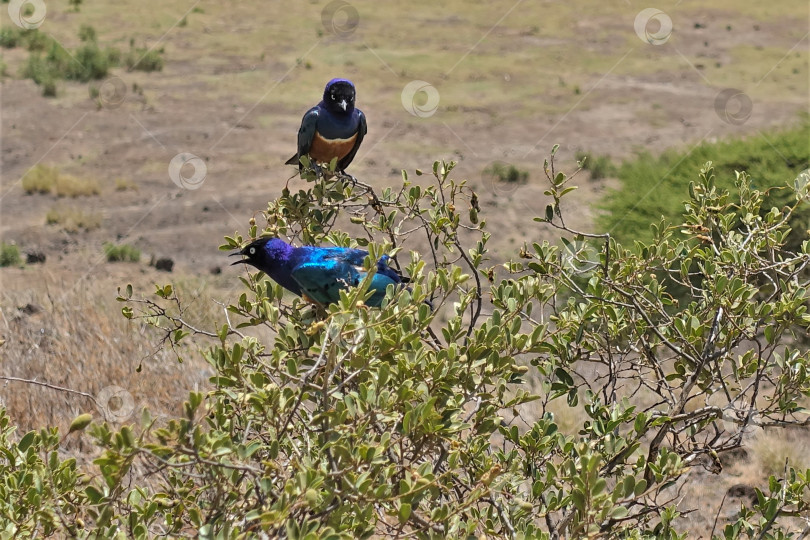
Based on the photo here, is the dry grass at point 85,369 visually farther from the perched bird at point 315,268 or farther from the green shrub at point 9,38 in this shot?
the green shrub at point 9,38

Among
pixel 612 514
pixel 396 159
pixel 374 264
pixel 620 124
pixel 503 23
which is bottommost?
pixel 612 514

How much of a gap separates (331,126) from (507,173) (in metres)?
10.9

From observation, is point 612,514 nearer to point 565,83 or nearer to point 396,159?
point 396,159

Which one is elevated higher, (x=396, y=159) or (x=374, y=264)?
(x=396, y=159)

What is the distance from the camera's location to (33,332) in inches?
242

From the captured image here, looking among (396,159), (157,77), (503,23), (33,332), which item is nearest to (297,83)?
(157,77)

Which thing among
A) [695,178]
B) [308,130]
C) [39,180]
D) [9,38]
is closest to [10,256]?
[39,180]

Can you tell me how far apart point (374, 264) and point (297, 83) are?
18.3 m

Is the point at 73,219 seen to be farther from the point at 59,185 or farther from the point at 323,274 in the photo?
the point at 323,274

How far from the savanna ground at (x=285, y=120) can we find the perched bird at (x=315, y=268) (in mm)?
2001

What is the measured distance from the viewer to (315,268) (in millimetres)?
2936

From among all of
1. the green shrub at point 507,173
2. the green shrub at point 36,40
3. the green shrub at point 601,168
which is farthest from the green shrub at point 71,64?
the green shrub at point 601,168

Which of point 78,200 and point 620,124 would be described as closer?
point 78,200

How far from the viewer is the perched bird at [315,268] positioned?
9.50 ft
